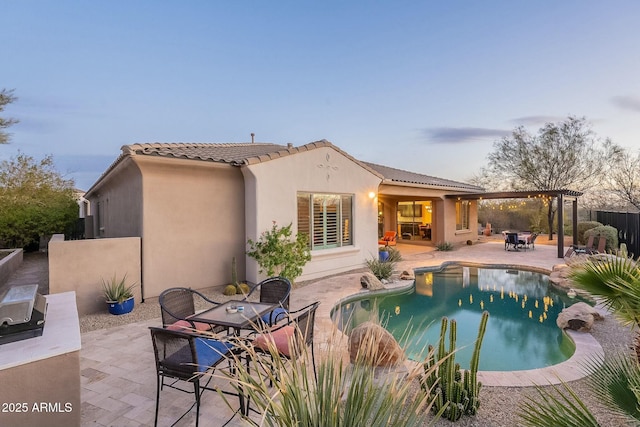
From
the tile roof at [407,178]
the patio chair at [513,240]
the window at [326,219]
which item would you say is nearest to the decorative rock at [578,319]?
the window at [326,219]

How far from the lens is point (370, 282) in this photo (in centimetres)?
1071

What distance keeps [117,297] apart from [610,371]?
9.27 m

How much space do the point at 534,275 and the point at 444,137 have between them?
18945 millimetres

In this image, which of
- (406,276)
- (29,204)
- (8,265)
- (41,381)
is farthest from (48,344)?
(29,204)

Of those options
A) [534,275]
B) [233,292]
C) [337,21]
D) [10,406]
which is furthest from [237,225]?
[534,275]

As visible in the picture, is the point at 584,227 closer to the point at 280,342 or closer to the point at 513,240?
the point at 513,240

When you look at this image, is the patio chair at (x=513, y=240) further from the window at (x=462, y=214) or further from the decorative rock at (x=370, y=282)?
the decorative rock at (x=370, y=282)

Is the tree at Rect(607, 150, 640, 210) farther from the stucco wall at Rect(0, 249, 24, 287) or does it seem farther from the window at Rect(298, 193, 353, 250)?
the stucco wall at Rect(0, 249, 24, 287)

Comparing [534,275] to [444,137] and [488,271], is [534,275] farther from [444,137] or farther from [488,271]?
[444,137]

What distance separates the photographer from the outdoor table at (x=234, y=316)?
4504 mm

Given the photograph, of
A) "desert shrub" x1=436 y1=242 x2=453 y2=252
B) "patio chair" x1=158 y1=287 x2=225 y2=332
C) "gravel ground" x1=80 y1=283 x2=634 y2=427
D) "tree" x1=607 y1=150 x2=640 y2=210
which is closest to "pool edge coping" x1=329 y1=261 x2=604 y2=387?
"gravel ground" x1=80 y1=283 x2=634 y2=427

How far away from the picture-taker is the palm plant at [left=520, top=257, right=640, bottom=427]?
202cm

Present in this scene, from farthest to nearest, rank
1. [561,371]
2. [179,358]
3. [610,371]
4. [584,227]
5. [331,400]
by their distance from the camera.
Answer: [584,227], [561,371], [179,358], [610,371], [331,400]

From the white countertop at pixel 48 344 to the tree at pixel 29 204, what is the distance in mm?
17556
